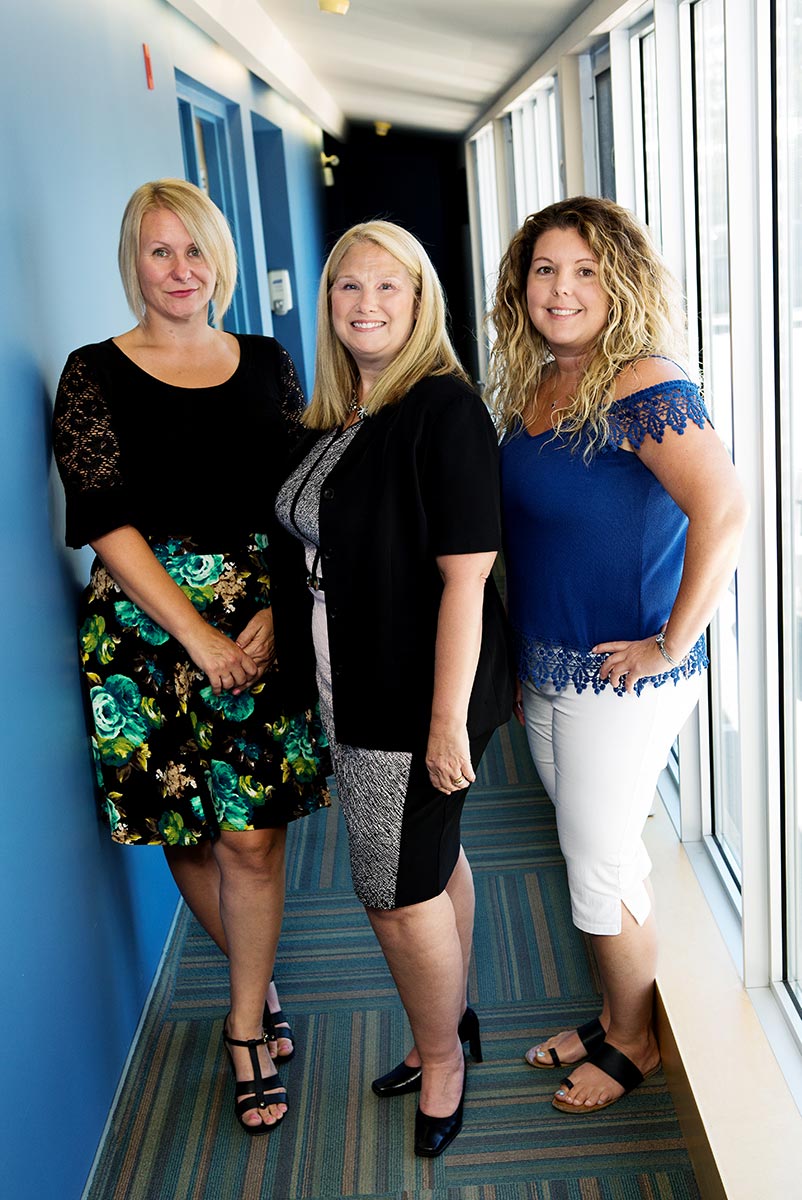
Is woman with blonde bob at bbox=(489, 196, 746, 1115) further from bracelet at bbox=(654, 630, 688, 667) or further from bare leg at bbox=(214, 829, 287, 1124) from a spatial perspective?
bare leg at bbox=(214, 829, 287, 1124)

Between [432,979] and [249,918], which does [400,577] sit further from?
[249,918]

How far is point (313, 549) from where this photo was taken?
1.86m

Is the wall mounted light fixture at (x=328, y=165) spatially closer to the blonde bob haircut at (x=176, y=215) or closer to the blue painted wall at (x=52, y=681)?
the blue painted wall at (x=52, y=681)

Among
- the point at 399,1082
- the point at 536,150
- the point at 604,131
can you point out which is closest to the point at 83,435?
the point at 399,1082

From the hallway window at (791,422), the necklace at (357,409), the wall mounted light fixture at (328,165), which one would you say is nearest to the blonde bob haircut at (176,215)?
the necklace at (357,409)

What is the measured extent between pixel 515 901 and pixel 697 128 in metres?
1.86

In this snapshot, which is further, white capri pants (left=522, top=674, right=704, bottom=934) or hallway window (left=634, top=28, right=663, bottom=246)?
→ hallway window (left=634, top=28, right=663, bottom=246)

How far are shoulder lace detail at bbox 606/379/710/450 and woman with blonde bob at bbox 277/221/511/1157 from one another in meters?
0.19

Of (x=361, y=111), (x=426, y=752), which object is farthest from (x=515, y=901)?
(x=361, y=111)

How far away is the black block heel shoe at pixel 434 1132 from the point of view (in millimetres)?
1992

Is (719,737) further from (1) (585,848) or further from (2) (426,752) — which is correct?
(2) (426,752)

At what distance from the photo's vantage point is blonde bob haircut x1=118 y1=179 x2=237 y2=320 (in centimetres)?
198

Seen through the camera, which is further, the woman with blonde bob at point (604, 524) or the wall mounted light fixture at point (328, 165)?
the wall mounted light fixture at point (328, 165)

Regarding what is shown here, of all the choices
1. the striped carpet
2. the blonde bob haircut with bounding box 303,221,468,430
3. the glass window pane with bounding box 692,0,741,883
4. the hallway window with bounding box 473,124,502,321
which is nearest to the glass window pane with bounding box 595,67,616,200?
the glass window pane with bounding box 692,0,741,883
